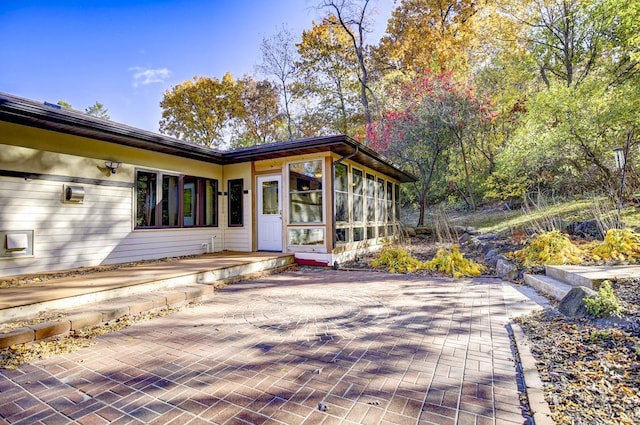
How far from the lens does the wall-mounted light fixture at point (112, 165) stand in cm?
591

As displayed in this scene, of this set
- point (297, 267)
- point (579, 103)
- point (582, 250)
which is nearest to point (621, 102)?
point (579, 103)

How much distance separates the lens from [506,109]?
48.8ft

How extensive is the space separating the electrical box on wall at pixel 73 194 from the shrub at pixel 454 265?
6.53 m

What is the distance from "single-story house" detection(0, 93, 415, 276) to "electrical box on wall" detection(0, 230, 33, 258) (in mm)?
13

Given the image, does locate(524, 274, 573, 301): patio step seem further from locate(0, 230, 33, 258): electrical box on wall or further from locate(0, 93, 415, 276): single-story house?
locate(0, 230, 33, 258): electrical box on wall

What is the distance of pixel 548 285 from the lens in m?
4.12

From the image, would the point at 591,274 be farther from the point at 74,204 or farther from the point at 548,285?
the point at 74,204

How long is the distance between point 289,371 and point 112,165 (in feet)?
18.3

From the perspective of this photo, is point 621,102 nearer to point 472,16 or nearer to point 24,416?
point 472,16

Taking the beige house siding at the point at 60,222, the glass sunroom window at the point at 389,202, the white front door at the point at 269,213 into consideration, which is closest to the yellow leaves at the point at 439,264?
the white front door at the point at 269,213

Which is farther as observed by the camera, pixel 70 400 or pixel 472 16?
pixel 472 16

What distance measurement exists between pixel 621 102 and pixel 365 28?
1214 centimetres

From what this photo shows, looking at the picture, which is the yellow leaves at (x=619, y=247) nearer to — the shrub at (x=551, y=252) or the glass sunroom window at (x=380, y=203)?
the shrub at (x=551, y=252)

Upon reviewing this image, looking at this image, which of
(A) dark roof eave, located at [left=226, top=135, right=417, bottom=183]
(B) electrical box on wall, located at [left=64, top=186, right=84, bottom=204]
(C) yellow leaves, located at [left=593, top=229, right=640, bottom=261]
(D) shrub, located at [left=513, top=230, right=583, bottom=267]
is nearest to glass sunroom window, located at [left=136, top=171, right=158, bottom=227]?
(B) electrical box on wall, located at [left=64, top=186, right=84, bottom=204]
